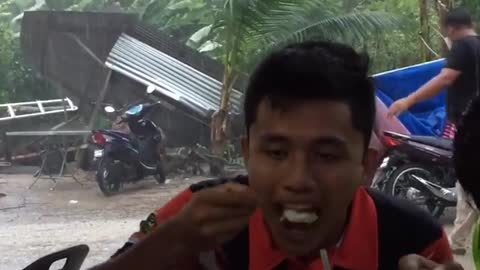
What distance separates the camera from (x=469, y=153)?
2.56 ft

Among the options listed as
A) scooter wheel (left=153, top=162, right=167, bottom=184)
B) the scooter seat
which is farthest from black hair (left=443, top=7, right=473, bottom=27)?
scooter wheel (left=153, top=162, right=167, bottom=184)

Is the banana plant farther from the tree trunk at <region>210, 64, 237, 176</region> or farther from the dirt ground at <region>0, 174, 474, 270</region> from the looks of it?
the dirt ground at <region>0, 174, 474, 270</region>

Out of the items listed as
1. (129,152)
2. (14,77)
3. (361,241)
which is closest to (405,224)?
(361,241)

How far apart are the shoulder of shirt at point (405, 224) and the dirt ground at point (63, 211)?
6.70ft

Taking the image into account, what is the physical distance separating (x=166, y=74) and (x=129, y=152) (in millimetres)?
454

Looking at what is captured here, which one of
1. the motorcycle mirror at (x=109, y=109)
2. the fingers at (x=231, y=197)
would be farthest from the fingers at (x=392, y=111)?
the fingers at (x=231, y=197)

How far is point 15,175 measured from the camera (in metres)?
3.40

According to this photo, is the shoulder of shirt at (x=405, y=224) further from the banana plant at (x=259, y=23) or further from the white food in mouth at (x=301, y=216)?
the banana plant at (x=259, y=23)

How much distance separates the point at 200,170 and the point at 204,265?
2417 mm

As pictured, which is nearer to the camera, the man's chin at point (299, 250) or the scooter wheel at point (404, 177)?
the man's chin at point (299, 250)

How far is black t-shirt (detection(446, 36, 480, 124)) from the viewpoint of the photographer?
9.78 ft

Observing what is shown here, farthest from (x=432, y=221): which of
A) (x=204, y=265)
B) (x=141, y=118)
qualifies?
(x=141, y=118)

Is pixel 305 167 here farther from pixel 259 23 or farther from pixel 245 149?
pixel 259 23

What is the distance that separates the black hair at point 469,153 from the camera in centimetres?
78
